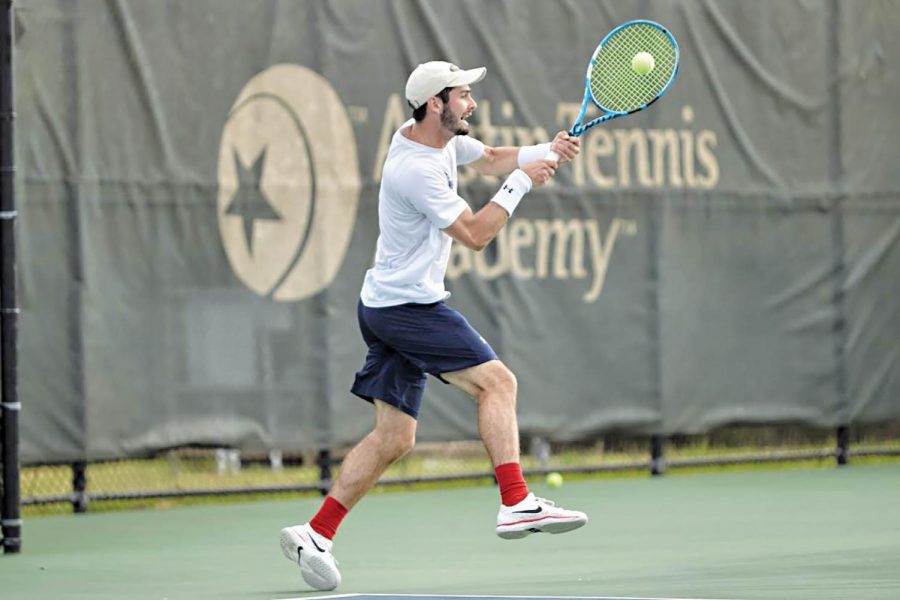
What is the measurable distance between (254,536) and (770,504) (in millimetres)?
2522

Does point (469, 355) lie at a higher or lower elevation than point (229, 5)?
lower

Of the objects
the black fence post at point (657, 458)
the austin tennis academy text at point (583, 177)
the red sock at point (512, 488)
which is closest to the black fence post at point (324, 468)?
the austin tennis academy text at point (583, 177)

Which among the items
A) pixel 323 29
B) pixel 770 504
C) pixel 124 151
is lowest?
pixel 770 504

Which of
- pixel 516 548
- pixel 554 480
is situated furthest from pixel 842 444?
pixel 516 548

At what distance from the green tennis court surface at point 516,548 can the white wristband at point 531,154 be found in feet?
4.64

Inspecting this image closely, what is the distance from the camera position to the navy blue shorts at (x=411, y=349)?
5852mm

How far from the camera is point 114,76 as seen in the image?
27.2ft

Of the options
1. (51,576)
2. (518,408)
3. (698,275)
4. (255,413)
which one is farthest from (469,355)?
(698,275)

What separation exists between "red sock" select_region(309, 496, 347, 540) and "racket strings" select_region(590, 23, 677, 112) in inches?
70.7

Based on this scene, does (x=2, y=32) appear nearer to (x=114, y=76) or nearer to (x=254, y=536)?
(x=114, y=76)

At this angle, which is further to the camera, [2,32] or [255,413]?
[255,413]

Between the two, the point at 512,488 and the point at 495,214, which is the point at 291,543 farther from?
the point at 495,214

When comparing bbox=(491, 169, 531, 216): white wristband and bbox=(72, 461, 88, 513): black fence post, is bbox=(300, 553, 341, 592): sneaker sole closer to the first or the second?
bbox=(491, 169, 531, 216): white wristband

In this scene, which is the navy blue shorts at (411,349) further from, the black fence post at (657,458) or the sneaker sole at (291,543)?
the black fence post at (657,458)
